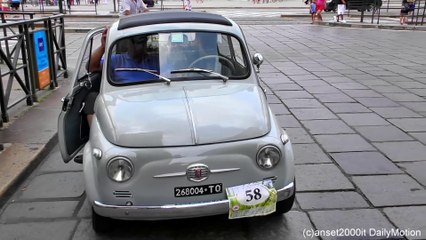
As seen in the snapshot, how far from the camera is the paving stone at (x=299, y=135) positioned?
5.54 metres

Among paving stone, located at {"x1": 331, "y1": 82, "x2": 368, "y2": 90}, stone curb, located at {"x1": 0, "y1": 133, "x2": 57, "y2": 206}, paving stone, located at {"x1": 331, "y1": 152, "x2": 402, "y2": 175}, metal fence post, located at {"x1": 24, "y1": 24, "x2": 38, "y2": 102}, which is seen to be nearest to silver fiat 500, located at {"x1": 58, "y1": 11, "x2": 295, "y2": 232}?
stone curb, located at {"x1": 0, "y1": 133, "x2": 57, "y2": 206}

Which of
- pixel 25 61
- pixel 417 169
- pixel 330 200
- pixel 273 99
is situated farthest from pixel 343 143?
pixel 25 61

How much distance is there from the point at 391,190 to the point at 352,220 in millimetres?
740

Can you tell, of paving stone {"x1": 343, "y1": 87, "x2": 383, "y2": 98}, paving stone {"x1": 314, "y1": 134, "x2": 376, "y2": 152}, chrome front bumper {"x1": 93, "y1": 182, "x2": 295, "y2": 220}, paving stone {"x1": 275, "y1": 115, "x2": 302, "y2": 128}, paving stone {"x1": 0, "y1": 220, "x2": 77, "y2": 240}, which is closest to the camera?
chrome front bumper {"x1": 93, "y1": 182, "x2": 295, "y2": 220}

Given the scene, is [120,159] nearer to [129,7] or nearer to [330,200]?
[330,200]

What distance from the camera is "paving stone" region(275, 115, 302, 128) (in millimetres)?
6089

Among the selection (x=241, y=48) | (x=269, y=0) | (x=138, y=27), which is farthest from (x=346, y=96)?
(x=269, y=0)

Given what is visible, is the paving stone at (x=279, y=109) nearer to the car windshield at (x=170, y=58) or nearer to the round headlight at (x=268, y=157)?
the car windshield at (x=170, y=58)

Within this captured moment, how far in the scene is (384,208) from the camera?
3855 millimetres

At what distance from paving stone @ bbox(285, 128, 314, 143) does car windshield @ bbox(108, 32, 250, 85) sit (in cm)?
165

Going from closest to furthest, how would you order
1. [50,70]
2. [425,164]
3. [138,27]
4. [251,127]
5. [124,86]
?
[251,127], [124,86], [138,27], [425,164], [50,70]

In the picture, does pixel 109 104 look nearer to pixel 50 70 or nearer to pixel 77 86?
pixel 77 86

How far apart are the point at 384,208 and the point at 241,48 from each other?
1.95 meters

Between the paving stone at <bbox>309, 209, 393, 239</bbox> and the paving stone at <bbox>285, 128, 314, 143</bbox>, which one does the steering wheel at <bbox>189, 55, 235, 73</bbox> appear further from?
the paving stone at <bbox>285, 128, 314, 143</bbox>
